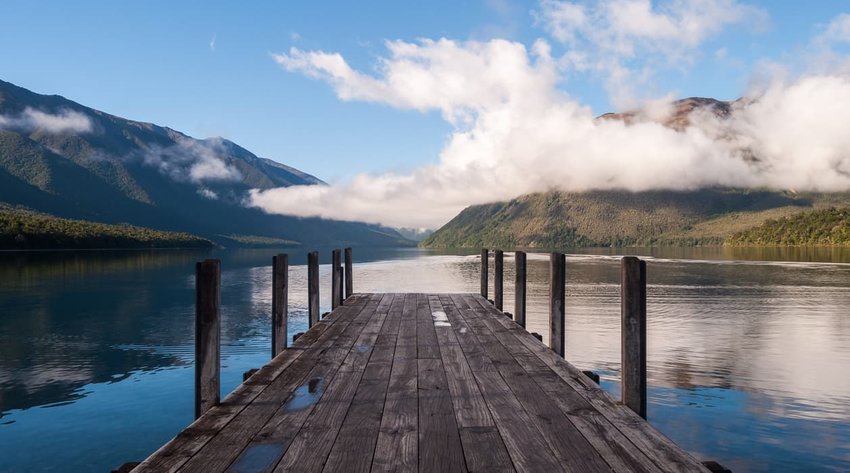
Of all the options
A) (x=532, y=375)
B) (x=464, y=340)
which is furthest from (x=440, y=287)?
(x=532, y=375)

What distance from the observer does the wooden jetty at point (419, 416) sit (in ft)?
14.4

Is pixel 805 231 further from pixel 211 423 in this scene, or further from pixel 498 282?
pixel 211 423

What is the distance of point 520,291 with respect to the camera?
14078 millimetres

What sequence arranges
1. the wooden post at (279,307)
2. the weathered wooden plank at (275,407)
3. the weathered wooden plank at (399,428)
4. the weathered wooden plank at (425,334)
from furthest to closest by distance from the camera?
1. the wooden post at (279,307)
2. the weathered wooden plank at (425,334)
3. the weathered wooden plank at (275,407)
4. the weathered wooden plank at (399,428)

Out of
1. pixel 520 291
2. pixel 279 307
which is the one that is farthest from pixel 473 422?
pixel 520 291

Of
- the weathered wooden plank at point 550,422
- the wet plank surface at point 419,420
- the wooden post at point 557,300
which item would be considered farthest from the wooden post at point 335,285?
the weathered wooden plank at point 550,422

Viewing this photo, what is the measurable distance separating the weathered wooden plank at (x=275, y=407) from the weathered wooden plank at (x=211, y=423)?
0.07 meters

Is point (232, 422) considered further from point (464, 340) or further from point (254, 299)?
point (254, 299)

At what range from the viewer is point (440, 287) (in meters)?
40.0

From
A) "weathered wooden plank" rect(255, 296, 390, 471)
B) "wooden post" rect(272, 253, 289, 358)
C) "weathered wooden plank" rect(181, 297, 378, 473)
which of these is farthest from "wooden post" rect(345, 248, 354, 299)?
"weathered wooden plank" rect(255, 296, 390, 471)

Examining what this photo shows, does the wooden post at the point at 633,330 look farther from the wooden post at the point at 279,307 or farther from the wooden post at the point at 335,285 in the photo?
the wooden post at the point at 335,285

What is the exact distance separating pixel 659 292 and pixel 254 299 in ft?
79.9

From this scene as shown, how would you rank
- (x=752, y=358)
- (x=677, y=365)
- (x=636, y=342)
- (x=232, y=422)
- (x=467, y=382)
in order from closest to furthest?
(x=232, y=422) → (x=636, y=342) → (x=467, y=382) → (x=677, y=365) → (x=752, y=358)

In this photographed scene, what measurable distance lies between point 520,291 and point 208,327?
354 inches
